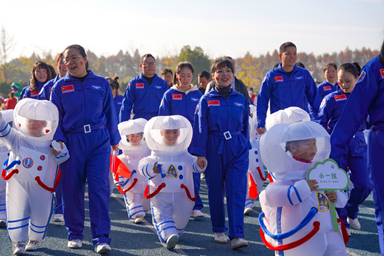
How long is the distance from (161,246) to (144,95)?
311 centimetres

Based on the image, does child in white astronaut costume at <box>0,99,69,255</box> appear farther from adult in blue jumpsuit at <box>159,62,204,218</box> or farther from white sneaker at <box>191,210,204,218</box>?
white sneaker at <box>191,210,204,218</box>

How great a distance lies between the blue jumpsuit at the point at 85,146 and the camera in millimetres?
4219

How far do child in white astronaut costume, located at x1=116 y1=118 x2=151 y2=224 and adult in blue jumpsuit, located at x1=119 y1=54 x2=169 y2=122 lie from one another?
40.3 inches

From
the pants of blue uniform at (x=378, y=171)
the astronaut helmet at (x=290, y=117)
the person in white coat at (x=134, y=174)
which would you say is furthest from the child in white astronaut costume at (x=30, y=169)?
the pants of blue uniform at (x=378, y=171)

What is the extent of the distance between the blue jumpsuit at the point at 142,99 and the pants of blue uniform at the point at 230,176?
2.57m

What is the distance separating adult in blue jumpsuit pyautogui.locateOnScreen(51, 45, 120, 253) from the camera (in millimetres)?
4219

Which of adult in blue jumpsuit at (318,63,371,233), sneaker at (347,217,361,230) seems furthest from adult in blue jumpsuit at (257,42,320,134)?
sneaker at (347,217,361,230)

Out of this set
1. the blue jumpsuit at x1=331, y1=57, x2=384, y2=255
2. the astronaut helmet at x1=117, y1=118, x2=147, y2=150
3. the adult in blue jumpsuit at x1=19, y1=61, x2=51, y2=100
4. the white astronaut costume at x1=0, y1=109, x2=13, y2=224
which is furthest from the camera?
the adult in blue jumpsuit at x1=19, y1=61, x2=51, y2=100

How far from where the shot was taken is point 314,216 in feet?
8.85

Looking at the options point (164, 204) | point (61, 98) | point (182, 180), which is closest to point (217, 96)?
point (182, 180)

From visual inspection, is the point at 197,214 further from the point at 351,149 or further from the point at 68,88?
the point at 68,88

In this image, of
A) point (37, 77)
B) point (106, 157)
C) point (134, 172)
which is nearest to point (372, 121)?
point (106, 157)

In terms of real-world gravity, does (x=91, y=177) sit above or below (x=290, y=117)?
below

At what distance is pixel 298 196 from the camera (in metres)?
→ 2.67
